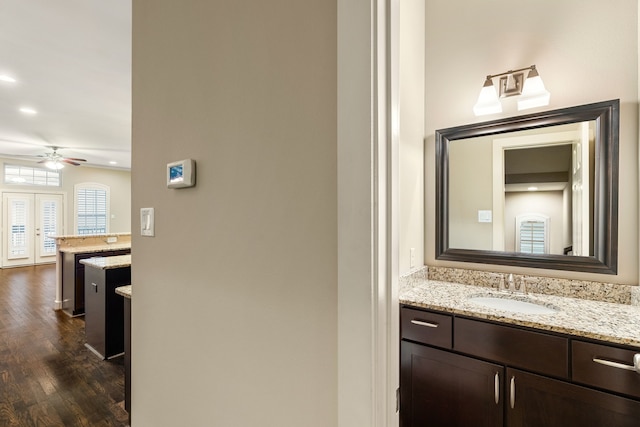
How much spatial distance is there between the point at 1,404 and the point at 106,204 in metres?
8.64

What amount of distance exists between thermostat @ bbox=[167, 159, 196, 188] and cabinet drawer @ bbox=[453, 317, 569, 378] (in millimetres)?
1421

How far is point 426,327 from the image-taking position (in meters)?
1.66

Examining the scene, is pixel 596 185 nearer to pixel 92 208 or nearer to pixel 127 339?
pixel 127 339

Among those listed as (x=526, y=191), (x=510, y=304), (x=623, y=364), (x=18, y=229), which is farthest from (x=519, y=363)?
(x=18, y=229)

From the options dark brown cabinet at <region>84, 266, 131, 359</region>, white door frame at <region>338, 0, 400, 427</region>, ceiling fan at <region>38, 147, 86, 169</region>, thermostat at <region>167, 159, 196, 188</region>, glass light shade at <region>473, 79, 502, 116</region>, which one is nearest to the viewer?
white door frame at <region>338, 0, 400, 427</region>

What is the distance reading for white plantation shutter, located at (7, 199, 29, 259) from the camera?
24.8 ft

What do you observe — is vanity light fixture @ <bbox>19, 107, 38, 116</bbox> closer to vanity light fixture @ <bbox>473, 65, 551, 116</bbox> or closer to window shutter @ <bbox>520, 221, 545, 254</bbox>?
vanity light fixture @ <bbox>473, 65, 551, 116</bbox>

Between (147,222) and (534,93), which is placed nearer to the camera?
(147,222)

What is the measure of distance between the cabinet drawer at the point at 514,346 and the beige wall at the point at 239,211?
108 centimetres

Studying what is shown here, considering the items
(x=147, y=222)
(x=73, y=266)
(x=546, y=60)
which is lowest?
(x=73, y=266)

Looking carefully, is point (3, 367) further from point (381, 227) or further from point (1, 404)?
point (381, 227)

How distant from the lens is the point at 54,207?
828 cm

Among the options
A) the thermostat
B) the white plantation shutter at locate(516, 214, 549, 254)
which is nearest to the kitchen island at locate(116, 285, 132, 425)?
the thermostat

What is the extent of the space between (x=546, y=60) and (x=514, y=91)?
23 centimetres
